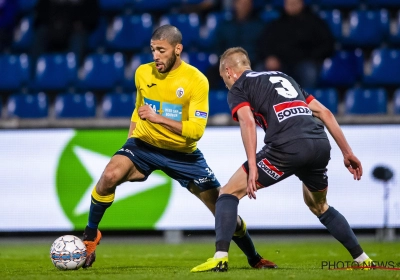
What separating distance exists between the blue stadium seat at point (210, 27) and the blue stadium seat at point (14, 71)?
10.0 feet

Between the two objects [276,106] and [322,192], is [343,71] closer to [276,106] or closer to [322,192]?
[322,192]

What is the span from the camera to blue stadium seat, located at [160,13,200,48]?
1282 cm

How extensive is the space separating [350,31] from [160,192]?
449 cm

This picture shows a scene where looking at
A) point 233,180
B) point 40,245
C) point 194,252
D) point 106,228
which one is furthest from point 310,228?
point 233,180

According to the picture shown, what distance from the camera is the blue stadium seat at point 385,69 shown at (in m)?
11.8

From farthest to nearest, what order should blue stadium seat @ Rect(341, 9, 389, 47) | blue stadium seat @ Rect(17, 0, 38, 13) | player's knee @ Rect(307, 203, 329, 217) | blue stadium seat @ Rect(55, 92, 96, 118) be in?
blue stadium seat @ Rect(17, 0, 38, 13) → blue stadium seat @ Rect(341, 9, 389, 47) → blue stadium seat @ Rect(55, 92, 96, 118) → player's knee @ Rect(307, 203, 329, 217)

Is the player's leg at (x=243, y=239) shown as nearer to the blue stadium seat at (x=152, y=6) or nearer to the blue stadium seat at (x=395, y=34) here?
the blue stadium seat at (x=395, y=34)

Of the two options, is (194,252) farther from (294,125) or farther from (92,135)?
(294,125)

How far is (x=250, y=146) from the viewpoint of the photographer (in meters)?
5.80

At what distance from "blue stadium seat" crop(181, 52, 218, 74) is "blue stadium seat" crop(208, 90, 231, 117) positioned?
0.77 meters

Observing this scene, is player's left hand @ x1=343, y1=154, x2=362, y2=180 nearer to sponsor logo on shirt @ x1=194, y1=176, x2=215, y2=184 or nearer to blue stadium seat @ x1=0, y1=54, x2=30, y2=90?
sponsor logo on shirt @ x1=194, y1=176, x2=215, y2=184

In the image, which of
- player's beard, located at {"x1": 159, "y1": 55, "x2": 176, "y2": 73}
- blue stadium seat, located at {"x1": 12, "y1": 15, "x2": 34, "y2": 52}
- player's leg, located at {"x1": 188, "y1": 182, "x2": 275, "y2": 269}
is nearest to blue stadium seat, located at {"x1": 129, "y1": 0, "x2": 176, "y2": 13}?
blue stadium seat, located at {"x1": 12, "y1": 15, "x2": 34, "y2": 52}

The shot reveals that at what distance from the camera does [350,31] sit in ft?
40.8

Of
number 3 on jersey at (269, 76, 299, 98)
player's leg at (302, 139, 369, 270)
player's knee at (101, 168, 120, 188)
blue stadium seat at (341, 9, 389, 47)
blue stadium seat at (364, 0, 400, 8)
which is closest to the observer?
player's leg at (302, 139, 369, 270)
